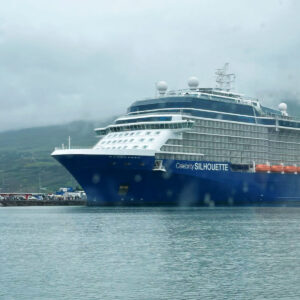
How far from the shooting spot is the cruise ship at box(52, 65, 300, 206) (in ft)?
309

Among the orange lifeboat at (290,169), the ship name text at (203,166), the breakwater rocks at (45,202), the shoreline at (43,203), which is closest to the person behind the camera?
the ship name text at (203,166)

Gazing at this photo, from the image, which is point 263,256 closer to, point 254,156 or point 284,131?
point 254,156

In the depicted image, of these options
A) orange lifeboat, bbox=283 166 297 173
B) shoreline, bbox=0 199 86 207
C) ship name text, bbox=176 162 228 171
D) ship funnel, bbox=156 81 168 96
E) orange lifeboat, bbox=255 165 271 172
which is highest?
ship funnel, bbox=156 81 168 96

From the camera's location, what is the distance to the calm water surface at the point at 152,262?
33094 millimetres

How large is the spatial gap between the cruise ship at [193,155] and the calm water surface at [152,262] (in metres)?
26.9

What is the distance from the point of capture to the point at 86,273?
124 feet

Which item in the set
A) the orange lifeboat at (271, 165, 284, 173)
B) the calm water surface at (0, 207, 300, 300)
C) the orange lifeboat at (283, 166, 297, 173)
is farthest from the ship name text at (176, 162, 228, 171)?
the calm water surface at (0, 207, 300, 300)

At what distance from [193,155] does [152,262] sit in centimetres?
5863

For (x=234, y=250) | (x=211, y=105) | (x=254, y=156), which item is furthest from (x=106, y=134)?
(x=234, y=250)

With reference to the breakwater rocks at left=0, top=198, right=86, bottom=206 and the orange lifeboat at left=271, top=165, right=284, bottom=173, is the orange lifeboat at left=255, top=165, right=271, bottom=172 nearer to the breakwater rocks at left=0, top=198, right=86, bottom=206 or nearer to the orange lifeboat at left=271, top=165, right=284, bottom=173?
the orange lifeboat at left=271, top=165, right=284, bottom=173

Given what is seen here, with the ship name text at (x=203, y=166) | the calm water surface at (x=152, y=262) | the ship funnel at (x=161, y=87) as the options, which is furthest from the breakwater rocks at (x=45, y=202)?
the calm water surface at (x=152, y=262)

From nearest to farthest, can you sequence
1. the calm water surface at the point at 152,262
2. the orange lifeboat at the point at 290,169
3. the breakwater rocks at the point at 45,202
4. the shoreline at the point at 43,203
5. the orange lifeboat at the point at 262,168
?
the calm water surface at the point at 152,262 < the orange lifeboat at the point at 262,168 < the orange lifeboat at the point at 290,169 < the shoreline at the point at 43,203 < the breakwater rocks at the point at 45,202

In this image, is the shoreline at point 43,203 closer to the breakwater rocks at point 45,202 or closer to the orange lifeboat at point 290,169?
the breakwater rocks at point 45,202

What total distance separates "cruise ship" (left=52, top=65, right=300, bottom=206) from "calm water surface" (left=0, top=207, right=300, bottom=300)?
26.9 m
